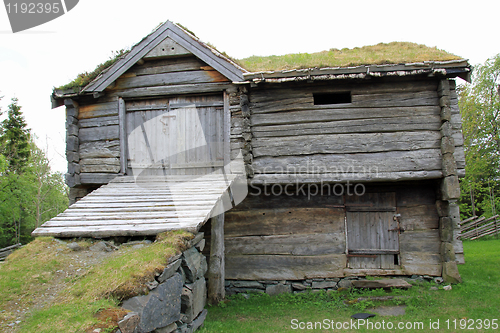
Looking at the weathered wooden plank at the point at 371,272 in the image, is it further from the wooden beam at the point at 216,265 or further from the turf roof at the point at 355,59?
the turf roof at the point at 355,59

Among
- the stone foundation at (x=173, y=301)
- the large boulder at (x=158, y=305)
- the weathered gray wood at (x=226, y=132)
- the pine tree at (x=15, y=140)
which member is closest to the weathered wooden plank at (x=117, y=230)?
the stone foundation at (x=173, y=301)

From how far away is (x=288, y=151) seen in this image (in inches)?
300

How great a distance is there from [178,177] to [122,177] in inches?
59.1

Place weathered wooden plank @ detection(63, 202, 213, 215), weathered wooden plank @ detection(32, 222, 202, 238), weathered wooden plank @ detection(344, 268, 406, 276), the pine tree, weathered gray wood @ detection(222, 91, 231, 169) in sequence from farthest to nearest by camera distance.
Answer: the pine tree < weathered wooden plank @ detection(344, 268, 406, 276) < weathered gray wood @ detection(222, 91, 231, 169) < weathered wooden plank @ detection(63, 202, 213, 215) < weathered wooden plank @ detection(32, 222, 202, 238)

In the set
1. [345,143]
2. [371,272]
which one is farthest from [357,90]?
[371,272]

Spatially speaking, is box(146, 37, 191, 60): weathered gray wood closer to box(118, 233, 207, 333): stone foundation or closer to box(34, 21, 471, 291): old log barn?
box(34, 21, 471, 291): old log barn

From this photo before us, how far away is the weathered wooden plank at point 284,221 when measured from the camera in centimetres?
827

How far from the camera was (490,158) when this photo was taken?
23172 mm

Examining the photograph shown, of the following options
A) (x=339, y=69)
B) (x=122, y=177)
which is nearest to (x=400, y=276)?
(x=339, y=69)

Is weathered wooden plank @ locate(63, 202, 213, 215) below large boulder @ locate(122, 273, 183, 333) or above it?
above

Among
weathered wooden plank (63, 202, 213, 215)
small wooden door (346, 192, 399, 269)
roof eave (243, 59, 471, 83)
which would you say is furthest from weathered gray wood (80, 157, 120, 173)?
small wooden door (346, 192, 399, 269)

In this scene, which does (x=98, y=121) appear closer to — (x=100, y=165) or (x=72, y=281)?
(x=100, y=165)

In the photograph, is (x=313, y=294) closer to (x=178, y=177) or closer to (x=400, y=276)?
(x=400, y=276)

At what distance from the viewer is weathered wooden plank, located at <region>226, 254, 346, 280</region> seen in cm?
806
